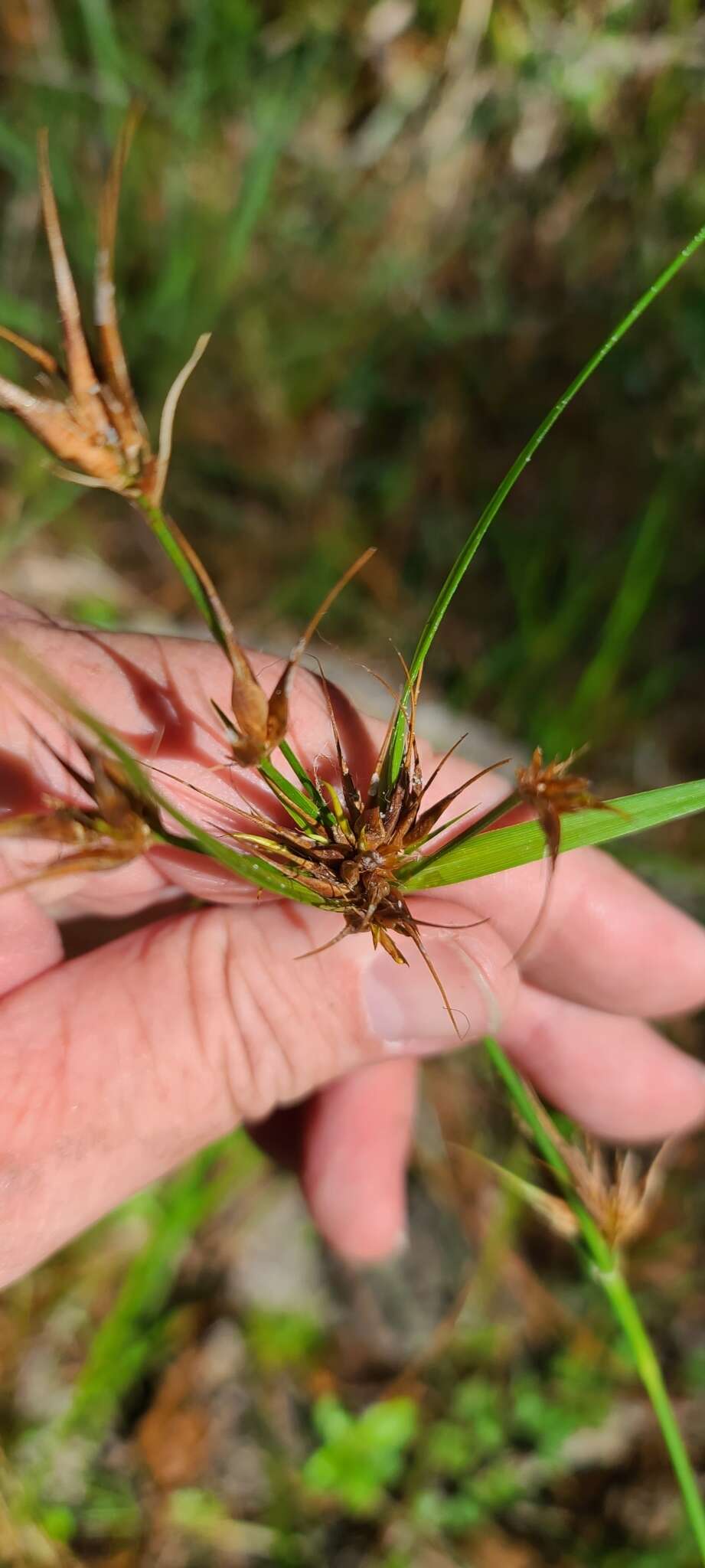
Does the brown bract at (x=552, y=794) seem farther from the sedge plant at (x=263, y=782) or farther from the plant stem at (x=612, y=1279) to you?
the plant stem at (x=612, y=1279)

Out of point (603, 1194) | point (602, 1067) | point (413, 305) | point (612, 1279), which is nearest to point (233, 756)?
point (603, 1194)

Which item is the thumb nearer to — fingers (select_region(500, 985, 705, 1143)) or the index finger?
the index finger

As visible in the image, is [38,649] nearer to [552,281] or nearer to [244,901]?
[244,901]

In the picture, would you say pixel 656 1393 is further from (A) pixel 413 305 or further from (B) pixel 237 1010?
(A) pixel 413 305

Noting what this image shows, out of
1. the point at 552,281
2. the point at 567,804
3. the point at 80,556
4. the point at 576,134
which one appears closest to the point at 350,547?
the point at 80,556

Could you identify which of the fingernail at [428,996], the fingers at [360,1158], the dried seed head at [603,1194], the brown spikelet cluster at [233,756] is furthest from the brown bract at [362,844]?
the fingers at [360,1158]

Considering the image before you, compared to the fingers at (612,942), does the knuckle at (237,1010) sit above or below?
below
